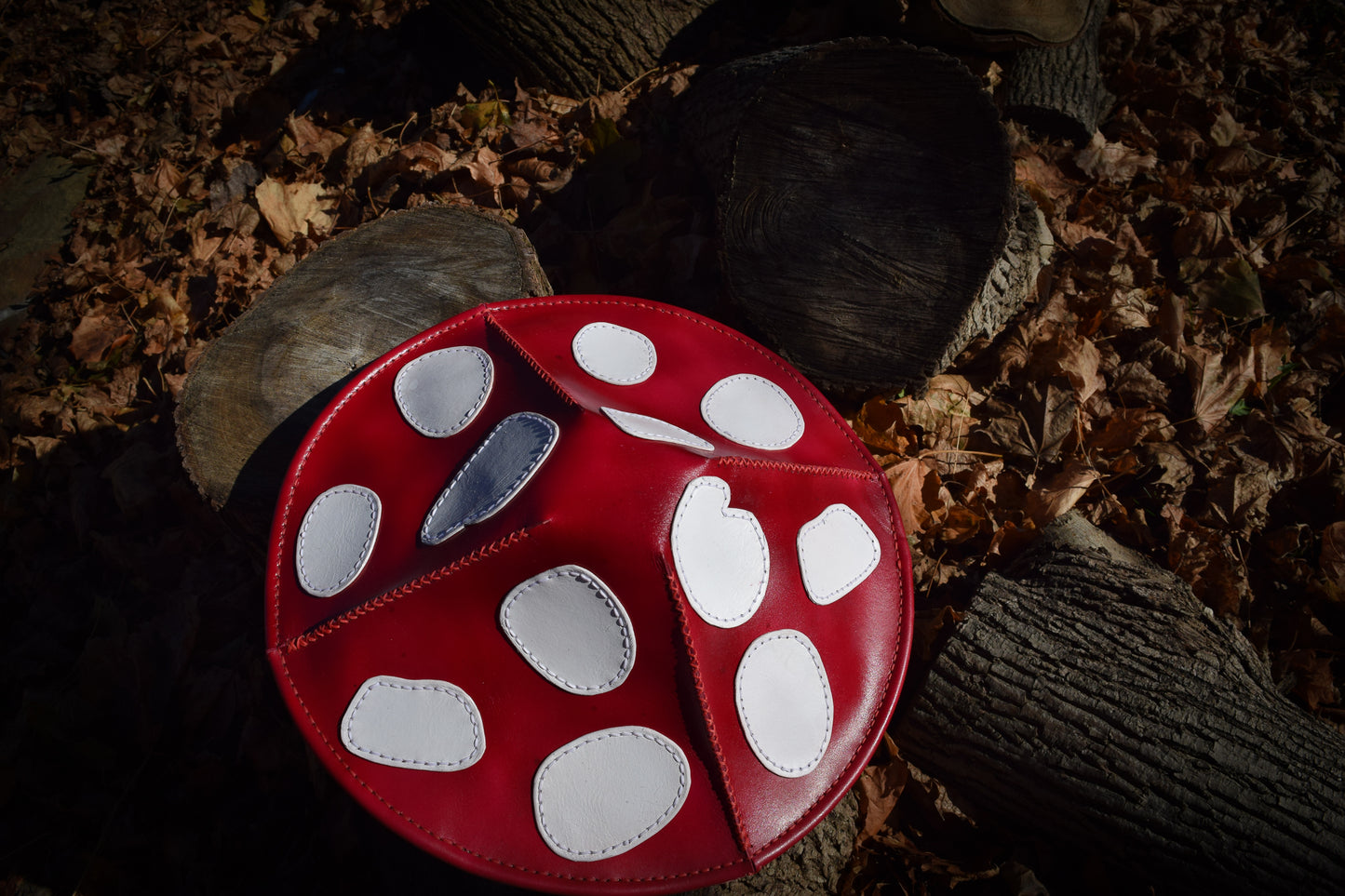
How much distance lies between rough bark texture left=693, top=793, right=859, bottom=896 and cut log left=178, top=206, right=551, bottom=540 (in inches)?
62.6

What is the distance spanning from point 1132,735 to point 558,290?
2275mm

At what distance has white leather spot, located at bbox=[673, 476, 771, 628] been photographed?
1256mm

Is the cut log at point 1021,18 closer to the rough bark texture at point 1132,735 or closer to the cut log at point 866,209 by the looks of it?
the cut log at point 866,209

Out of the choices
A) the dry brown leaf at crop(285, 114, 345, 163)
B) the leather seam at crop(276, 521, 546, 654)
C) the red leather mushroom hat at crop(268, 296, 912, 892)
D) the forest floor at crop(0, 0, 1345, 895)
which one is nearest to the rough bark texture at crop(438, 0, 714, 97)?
the forest floor at crop(0, 0, 1345, 895)

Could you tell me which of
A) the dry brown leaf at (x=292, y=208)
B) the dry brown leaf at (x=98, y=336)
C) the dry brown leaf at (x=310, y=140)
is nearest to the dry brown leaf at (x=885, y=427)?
the dry brown leaf at (x=292, y=208)

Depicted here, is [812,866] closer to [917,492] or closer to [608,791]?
[608,791]

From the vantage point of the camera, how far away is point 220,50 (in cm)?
342

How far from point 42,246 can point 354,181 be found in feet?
5.54

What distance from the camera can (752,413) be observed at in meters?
1.62

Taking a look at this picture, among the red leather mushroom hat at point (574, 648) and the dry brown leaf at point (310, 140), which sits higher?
the dry brown leaf at point (310, 140)

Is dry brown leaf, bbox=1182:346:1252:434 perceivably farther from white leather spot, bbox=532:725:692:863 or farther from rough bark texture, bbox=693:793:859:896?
white leather spot, bbox=532:725:692:863

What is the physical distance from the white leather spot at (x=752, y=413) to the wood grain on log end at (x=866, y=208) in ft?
1.30

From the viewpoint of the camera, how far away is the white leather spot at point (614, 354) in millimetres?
1590

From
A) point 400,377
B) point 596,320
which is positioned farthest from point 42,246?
point 596,320
